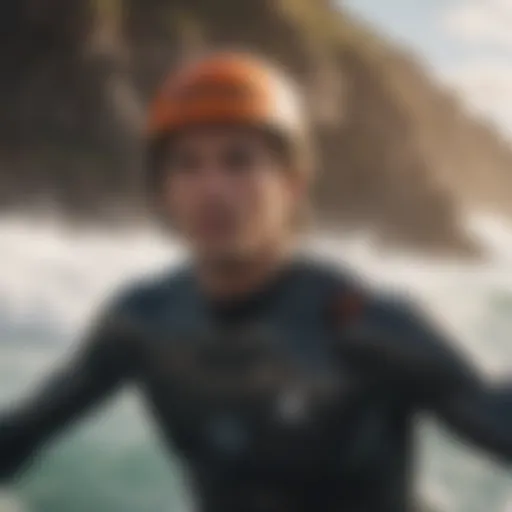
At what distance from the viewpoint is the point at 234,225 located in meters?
0.66

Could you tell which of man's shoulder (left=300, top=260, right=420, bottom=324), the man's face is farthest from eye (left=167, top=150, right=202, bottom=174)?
man's shoulder (left=300, top=260, right=420, bottom=324)

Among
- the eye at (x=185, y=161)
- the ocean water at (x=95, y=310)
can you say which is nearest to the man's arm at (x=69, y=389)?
the ocean water at (x=95, y=310)

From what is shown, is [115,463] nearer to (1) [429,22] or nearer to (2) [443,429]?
(2) [443,429]

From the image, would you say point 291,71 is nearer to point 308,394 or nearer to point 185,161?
point 185,161

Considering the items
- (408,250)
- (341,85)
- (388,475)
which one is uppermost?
(341,85)

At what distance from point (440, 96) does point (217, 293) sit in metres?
0.21

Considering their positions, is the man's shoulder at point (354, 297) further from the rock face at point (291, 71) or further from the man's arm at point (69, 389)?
the man's arm at point (69, 389)

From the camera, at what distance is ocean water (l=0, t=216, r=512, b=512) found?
67 centimetres

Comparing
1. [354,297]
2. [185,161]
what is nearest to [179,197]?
[185,161]

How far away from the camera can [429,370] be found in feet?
2.13

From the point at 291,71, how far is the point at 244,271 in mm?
148

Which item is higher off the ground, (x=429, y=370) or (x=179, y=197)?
(x=179, y=197)

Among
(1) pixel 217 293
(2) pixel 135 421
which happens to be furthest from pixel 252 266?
(2) pixel 135 421

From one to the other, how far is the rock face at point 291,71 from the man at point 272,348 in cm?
4
